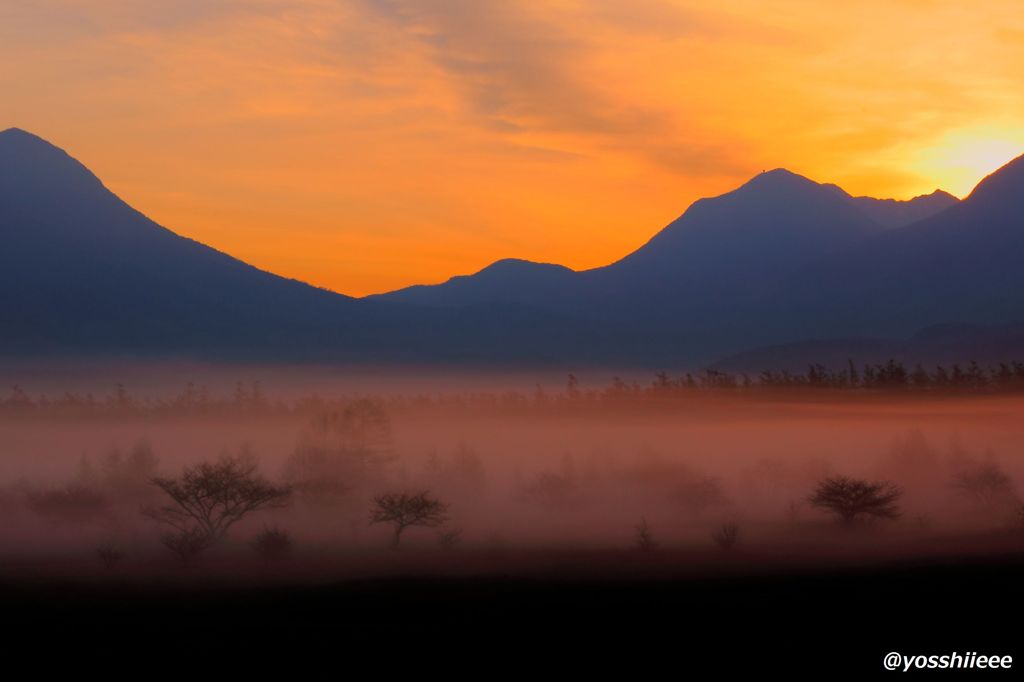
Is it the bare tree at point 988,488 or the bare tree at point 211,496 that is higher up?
the bare tree at point 211,496

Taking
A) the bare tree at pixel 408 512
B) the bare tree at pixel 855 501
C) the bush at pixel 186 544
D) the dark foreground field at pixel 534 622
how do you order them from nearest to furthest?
1. the dark foreground field at pixel 534 622
2. the bush at pixel 186 544
3. the bare tree at pixel 408 512
4. the bare tree at pixel 855 501

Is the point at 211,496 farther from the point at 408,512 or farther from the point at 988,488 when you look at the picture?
the point at 988,488

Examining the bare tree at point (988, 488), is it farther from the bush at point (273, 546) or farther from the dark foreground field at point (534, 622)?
the bush at point (273, 546)

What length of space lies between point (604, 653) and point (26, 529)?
107670 mm

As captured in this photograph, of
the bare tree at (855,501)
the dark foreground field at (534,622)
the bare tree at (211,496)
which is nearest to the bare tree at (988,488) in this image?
the bare tree at (855,501)

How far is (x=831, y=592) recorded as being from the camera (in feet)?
333

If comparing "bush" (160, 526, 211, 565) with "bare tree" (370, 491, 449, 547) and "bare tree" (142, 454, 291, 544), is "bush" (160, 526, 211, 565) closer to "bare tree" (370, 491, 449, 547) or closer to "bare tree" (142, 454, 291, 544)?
"bare tree" (142, 454, 291, 544)

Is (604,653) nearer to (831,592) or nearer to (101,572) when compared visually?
(831,592)

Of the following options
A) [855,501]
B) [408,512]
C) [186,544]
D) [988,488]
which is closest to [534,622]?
[186,544]

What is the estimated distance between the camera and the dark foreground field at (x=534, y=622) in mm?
79312

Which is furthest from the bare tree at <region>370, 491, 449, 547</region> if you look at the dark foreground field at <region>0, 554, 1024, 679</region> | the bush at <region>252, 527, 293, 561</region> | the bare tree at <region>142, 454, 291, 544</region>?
the dark foreground field at <region>0, 554, 1024, 679</region>

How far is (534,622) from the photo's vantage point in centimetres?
9162

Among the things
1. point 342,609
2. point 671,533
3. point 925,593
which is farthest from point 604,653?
point 671,533

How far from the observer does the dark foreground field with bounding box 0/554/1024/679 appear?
79.3 meters
